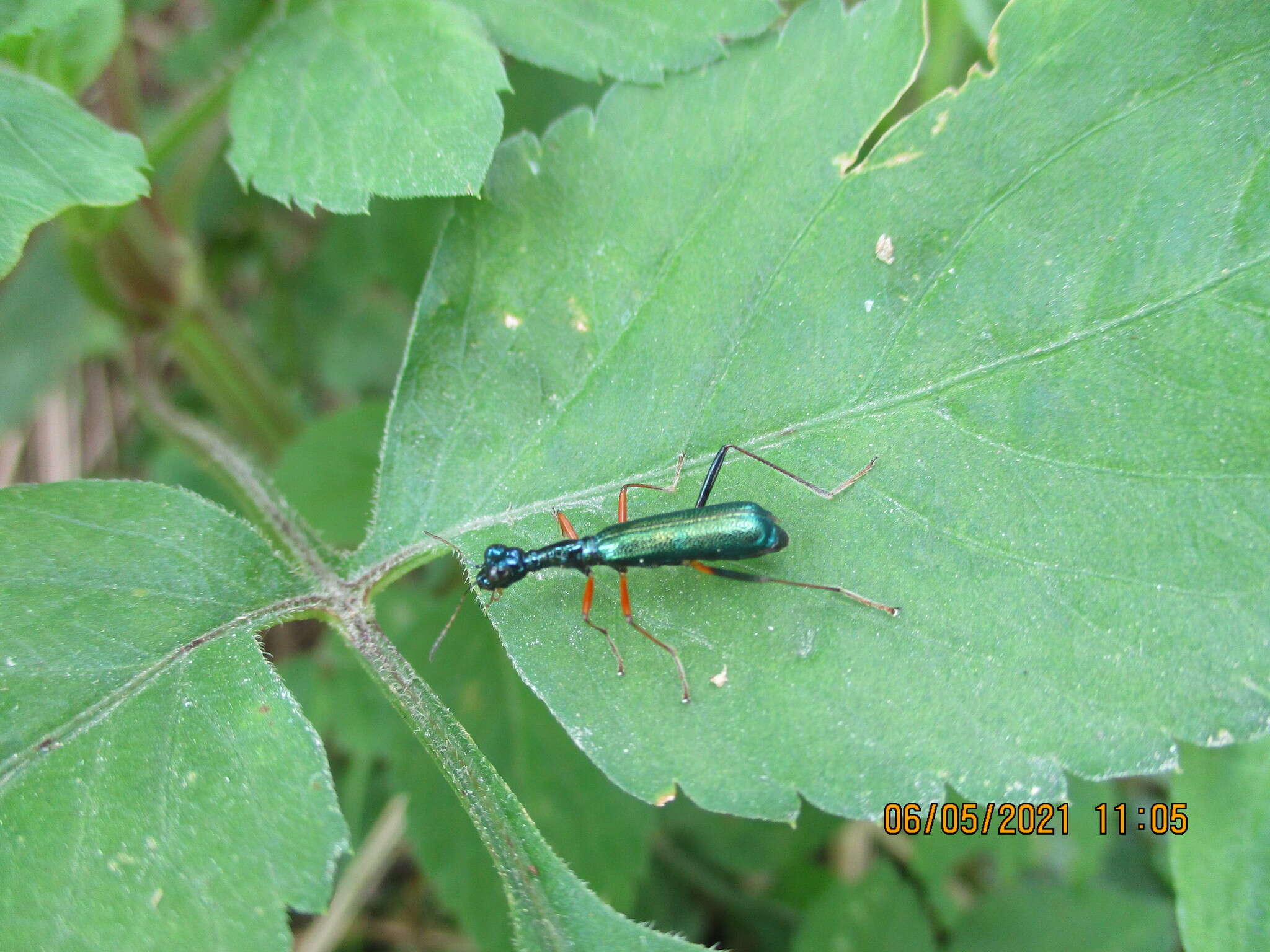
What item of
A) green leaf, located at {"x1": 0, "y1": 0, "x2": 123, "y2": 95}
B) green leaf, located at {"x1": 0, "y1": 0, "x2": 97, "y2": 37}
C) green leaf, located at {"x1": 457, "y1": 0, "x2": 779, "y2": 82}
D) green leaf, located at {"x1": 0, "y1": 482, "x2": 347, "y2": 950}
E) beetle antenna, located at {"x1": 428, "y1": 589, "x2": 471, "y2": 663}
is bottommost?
green leaf, located at {"x1": 0, "y1": 482, "x2": 347, "y2": 950}

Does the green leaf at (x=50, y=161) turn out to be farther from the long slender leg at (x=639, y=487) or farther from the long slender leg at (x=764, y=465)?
the long slender leg at (x=764, y=465)

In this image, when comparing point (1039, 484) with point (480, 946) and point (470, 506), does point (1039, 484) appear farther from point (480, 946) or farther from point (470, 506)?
point (480, 946)

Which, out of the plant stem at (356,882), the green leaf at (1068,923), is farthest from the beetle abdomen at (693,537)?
the green leaf at (1068,923)

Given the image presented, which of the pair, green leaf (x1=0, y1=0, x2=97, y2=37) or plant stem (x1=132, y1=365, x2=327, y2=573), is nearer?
green leaf (x1=0, y1=0, x2=97, y2=37)

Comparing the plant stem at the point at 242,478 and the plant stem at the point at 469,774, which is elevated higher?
the plant stem at the point at 242,478

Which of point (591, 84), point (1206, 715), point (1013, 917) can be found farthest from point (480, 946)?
point (591, 84)

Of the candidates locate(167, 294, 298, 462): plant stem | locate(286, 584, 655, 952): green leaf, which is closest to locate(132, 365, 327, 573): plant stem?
locate(167, 294, 298, 462): plant stem
